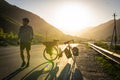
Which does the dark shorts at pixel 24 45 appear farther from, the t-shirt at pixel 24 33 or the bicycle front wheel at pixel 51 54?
the bicycle front wheel at pixel 51 54

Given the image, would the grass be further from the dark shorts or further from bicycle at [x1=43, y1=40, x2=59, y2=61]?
the dark shorts

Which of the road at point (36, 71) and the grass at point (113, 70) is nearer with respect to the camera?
the road at point (36, 71)

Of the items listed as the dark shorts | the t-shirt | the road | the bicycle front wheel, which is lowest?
the road

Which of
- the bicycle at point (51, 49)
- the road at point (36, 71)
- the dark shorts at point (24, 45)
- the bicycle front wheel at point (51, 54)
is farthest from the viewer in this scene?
the bicycle front wheel at point (51, 54)

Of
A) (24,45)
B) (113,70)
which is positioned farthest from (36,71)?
(113,70)

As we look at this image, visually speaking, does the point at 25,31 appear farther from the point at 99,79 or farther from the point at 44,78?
the point at 99,79

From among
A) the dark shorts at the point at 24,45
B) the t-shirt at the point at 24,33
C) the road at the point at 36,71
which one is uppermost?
the t-shirt at the point at 24,33

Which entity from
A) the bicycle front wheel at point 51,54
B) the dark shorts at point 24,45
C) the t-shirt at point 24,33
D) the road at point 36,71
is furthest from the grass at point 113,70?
the t-shirt at point 24,33

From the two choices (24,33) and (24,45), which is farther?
(24,33)

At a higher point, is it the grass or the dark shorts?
the dark shorts

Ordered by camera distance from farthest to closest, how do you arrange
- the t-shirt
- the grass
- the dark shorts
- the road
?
the t-shirt
the dark shorts
the grass
the road

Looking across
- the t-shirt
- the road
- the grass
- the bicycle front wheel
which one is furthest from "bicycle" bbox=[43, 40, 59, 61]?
the grass

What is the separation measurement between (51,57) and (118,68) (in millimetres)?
4197

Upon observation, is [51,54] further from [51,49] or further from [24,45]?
[24,45]
